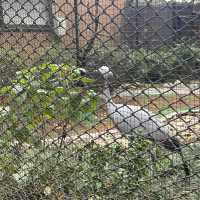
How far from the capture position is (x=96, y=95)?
249 centimetres

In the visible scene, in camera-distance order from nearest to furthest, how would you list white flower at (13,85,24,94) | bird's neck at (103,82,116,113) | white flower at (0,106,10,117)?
bird's neck at (103,82,116,113) < white flower at (13,85,24,94) < white flower at (0,106,10,117)

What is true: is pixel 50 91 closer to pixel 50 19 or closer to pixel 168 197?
pixel 50 19

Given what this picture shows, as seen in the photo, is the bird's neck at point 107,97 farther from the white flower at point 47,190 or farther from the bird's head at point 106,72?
the white flower at point 47,190

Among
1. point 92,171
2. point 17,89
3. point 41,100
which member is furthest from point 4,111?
point 92,171

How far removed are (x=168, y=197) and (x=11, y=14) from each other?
4.15 ft

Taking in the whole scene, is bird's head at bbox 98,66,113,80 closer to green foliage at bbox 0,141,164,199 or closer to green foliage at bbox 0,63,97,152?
green foliage at bbox 0,63,97,152

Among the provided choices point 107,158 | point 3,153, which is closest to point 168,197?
point 107,158

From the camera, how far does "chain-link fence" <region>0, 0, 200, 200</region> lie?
2002 mm

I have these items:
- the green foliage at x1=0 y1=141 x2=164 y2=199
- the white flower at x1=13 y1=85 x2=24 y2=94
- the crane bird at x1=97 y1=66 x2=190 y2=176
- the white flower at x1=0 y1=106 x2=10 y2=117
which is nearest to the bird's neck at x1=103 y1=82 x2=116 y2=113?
the crane bird at x1=97 y1=66 x2=190 y2=176

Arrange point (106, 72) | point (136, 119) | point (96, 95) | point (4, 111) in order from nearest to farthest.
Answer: point (106, 72) < point (96, 95) < point (136, 119) < point (4, 111)

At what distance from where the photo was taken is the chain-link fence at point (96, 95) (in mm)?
2002

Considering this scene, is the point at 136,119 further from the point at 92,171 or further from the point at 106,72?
the point at 106,72

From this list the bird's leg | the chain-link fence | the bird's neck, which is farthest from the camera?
the bird's leg

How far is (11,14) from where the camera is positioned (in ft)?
8.61
